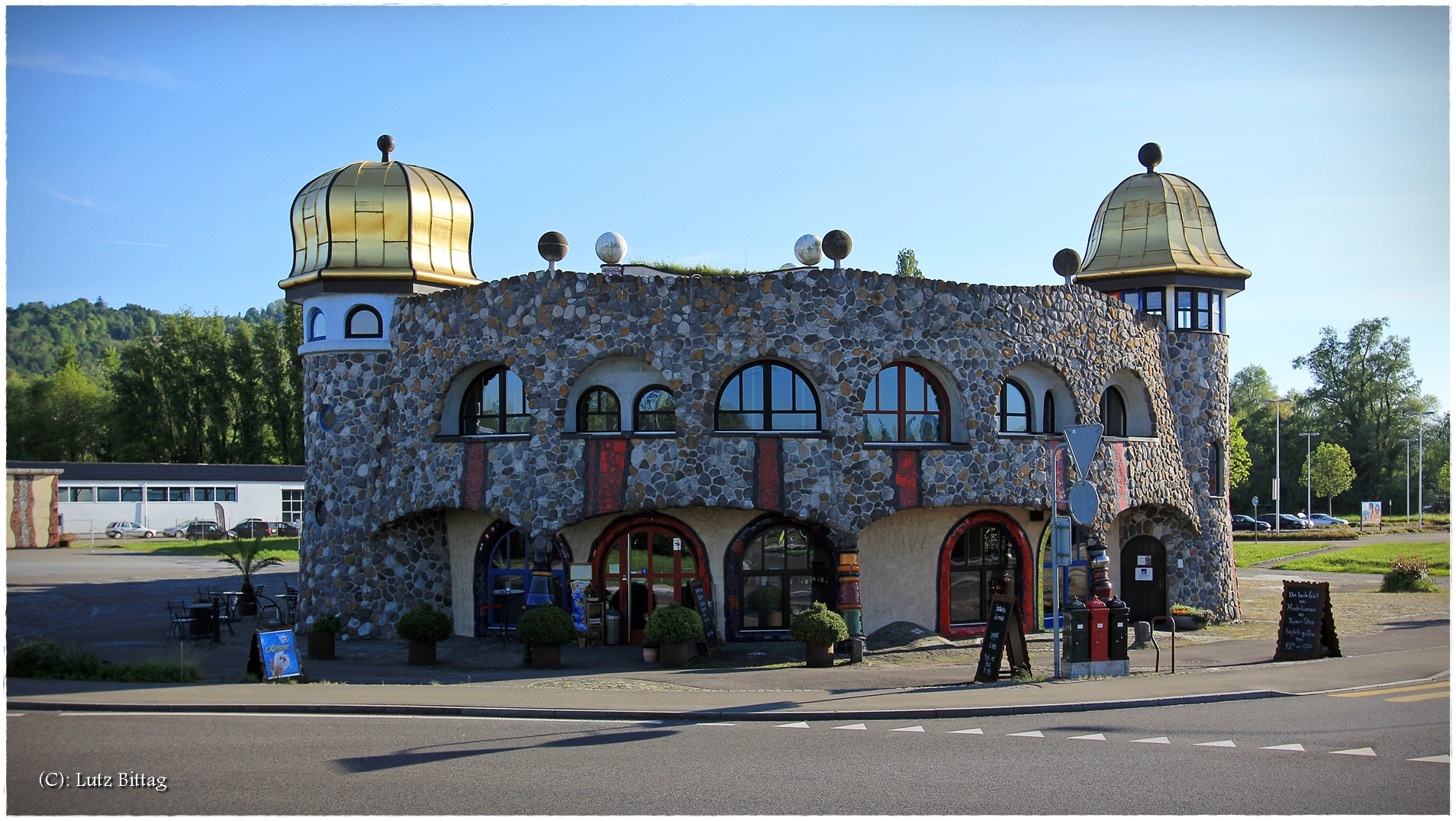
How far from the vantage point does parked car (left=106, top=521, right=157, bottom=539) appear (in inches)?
2346

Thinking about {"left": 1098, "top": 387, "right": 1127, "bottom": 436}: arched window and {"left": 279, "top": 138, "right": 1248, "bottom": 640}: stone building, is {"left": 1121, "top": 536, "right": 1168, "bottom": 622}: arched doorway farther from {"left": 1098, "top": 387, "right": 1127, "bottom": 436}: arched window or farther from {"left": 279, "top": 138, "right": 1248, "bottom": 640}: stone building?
{"left": 1098, "top": 387, "right": 1127, "bottom": 436}: arched window

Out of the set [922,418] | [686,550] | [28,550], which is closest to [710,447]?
[686,550]

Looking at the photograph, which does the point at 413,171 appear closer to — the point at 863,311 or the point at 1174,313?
the point at 863,311

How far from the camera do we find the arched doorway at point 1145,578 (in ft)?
90.2

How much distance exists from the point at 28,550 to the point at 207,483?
37.5ft

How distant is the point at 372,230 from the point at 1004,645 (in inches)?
614

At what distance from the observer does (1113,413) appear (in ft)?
86.6

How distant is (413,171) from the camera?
84.5 ft

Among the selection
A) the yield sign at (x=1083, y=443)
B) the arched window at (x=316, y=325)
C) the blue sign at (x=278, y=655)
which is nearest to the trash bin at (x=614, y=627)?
the blue sign at (x=278, y=655)

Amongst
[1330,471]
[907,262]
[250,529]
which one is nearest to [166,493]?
[250,529]

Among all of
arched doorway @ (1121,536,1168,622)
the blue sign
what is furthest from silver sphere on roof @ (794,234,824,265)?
the blue sign

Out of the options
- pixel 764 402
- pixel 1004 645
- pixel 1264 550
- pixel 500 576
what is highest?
pixel 764 402

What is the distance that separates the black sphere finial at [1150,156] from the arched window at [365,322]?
717 inches

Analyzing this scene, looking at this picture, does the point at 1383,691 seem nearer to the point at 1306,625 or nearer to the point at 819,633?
the point at 1306,625
